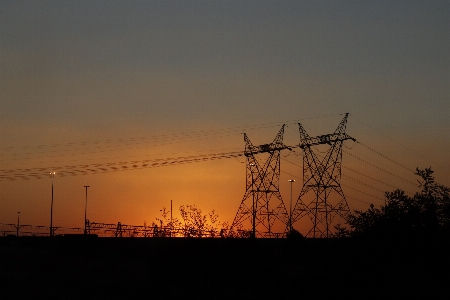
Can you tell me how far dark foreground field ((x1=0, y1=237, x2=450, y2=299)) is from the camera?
5181 centimetres

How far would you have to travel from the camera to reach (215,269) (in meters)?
66.6

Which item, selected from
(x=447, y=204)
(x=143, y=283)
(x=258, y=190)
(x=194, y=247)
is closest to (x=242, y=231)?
(x=258, y=190)

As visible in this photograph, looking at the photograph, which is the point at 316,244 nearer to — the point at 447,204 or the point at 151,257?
the point at 151,257

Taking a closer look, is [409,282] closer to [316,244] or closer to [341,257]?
[341,257]

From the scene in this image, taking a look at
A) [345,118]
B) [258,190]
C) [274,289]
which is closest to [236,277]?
[274,289]

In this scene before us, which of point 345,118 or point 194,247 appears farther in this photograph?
point 345,118

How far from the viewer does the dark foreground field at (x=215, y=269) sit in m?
51.8

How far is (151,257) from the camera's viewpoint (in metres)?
66.0

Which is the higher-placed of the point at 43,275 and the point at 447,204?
the point at 447,204

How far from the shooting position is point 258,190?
100188 mm

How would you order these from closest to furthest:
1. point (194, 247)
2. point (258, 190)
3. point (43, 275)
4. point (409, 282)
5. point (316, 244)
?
point (409, 282)
point (43, 275)
point (194, 247)
point (316, 244)
point (258, 190)

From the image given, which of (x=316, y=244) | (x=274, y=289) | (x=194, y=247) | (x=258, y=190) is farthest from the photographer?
(x=258, y=190)

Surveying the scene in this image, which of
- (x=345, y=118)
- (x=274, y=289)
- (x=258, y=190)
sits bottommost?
(x=274, y=289)

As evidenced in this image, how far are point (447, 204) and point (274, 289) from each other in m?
18.0
